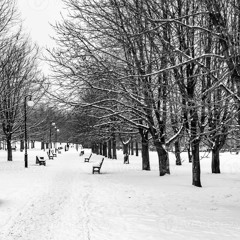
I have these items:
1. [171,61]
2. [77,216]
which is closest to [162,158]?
[171,61]

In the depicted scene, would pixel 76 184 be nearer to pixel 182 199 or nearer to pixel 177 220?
pixel 182 199

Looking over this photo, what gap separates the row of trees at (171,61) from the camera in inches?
308

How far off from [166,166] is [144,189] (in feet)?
15.3

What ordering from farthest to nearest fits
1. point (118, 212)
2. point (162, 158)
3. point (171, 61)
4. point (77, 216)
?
point (162, 158), point (171, 61), point (118, 212), point (77, 216)

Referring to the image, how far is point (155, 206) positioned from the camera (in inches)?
377

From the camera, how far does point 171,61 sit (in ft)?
38.8

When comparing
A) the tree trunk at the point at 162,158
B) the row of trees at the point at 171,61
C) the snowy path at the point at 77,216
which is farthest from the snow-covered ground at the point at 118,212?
the tree trunk at the point at 162,158

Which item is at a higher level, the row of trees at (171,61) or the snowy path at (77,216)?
the row of trees at (171,61)

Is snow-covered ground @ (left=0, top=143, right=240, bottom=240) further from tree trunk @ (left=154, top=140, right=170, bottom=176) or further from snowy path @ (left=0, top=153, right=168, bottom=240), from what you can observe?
tree trunk @ (left=154, top=140, right=170, bottom=176)

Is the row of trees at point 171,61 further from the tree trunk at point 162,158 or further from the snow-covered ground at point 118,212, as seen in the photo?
the snow-covered ground at point 118,212

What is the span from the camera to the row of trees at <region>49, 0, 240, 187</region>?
7820 millimetres

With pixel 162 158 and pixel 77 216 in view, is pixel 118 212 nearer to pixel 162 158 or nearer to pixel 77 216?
pixel 77 216

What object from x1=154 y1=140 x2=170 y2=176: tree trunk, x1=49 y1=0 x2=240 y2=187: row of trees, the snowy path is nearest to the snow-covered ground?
the snowy path

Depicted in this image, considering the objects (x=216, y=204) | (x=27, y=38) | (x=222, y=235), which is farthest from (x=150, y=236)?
(x=27, y=38)
